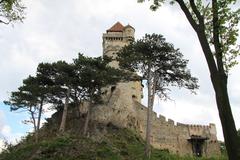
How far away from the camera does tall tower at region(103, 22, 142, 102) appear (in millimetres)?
47559

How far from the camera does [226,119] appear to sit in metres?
9.05

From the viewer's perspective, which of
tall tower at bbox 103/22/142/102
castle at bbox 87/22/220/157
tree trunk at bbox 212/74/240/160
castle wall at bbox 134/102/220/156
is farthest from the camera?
tall tower at bbox 103/22/142/102

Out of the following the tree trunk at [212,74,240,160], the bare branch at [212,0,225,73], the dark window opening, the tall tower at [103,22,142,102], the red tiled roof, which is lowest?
the tree trunk at [212,74,240,160]

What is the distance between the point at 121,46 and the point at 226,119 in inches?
1744

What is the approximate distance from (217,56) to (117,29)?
4722cm

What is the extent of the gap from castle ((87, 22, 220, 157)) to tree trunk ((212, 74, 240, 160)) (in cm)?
3391

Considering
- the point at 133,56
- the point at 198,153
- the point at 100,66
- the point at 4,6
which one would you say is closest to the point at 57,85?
the point at 100,66

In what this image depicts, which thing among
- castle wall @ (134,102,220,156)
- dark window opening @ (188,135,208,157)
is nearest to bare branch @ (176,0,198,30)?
castle wall @ (134,102,220,156)

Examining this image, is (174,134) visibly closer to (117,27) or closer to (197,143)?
(197,143)

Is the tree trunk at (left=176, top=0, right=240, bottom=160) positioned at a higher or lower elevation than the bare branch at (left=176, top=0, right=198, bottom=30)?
lower

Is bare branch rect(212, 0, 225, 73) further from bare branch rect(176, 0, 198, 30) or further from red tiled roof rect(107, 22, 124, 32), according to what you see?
red tiled roof rect(107, 22, 124, 32)

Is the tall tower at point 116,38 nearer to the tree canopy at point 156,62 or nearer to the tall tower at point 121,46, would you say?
the tall tower at point 121,46

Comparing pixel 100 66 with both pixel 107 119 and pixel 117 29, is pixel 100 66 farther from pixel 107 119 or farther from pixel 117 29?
pixel 117 29

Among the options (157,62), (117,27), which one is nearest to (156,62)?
(157,62)
